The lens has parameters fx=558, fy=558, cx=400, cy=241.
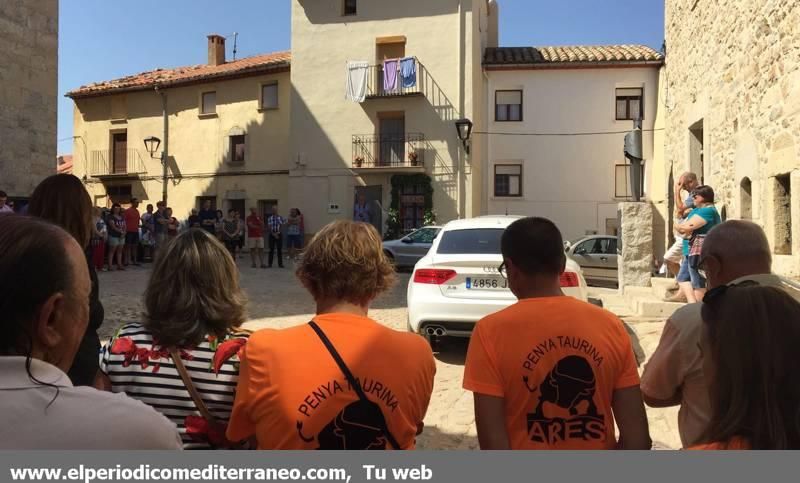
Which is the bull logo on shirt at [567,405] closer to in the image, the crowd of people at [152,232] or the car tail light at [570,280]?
the car tail light at [570,280]

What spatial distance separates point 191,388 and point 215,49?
97.6 feet

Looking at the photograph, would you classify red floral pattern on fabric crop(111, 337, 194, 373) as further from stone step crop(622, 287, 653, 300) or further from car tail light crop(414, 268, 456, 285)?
stone step crop(622, 287, 653, 300)

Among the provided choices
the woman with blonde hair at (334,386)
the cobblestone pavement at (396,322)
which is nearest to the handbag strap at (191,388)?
the woman with blonde hair at (334,386)

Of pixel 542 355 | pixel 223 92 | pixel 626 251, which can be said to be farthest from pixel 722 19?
pixel 223 92

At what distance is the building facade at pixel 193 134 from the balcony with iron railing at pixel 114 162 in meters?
0.05

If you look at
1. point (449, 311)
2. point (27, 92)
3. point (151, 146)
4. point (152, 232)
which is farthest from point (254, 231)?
point (151, 146)

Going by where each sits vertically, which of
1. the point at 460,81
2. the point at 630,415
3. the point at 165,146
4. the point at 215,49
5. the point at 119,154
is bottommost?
the point at 630,415

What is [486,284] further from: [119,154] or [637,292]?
[119,154]

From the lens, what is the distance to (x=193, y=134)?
2595cm

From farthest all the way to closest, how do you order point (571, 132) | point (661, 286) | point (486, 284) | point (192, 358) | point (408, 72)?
point (571, 132)
point (408, 72)
point (661, 286)
point (486, 284)
point (192, 358)

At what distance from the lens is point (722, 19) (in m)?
9.07

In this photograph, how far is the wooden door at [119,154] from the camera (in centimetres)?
2778

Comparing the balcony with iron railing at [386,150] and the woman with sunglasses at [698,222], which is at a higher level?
the balcony with iron railing at [386,150]

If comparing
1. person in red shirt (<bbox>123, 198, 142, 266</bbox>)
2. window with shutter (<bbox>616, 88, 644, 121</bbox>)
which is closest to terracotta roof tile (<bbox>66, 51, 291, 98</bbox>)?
person in red shirt (<bbox>123, 198, 142, 266</bbox>)
